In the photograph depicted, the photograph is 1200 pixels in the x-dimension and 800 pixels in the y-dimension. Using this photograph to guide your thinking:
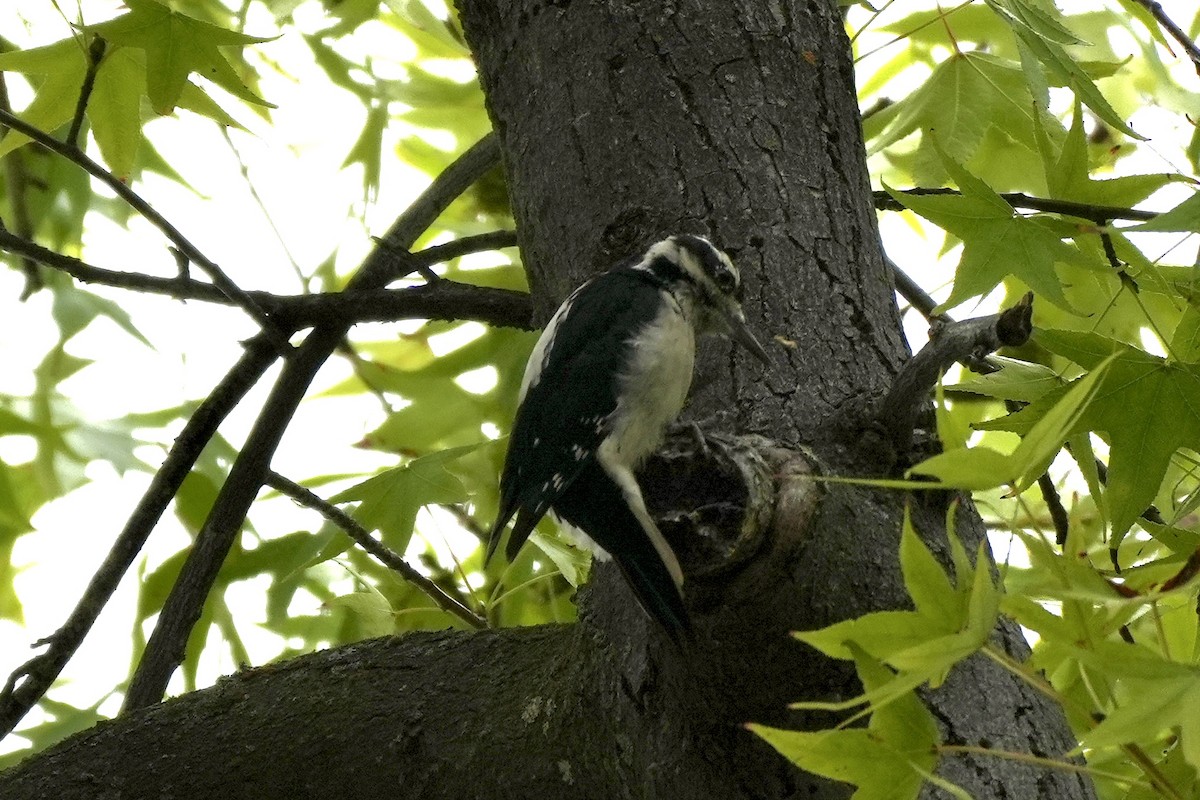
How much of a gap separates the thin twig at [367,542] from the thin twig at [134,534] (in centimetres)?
15

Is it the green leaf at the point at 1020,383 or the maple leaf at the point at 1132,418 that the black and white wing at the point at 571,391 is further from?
the maple leaf at the point at 1132,418

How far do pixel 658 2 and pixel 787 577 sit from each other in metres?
1.01

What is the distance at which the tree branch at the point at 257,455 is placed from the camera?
2125 millimetres

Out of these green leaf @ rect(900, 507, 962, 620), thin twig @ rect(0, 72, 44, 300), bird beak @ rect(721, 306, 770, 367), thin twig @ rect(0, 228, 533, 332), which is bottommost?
green leaf @ rect(900, 507, 962, 620)

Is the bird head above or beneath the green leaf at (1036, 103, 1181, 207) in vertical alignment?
above

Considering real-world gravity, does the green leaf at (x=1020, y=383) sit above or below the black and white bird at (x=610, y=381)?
below

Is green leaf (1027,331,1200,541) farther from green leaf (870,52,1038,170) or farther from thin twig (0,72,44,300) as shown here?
thin twig (0,72,44,300)

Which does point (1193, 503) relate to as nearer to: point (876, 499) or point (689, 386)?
point (876, 499)

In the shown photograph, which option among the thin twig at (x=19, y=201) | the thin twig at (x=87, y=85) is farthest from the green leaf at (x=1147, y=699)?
the thin twig at (x=19, y=201)

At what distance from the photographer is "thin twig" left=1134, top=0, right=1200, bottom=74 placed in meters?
1.69

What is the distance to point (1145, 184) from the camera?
1480 mm

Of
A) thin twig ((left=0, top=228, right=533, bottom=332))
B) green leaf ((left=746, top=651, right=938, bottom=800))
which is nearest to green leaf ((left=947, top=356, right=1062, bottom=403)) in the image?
green leaf ((left=746, top=651, right=938, bottom=800))

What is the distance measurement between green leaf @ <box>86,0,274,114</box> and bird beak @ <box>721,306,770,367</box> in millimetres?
725

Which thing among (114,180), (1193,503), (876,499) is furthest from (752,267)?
(114,180)
